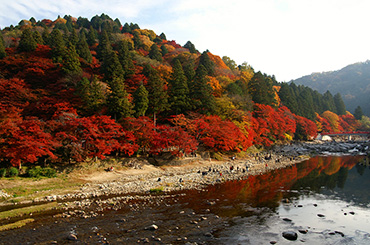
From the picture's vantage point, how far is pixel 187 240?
34.4ft

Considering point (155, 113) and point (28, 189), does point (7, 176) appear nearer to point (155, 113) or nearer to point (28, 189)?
point (28, 189)

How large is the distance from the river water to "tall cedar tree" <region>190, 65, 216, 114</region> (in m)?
20.3

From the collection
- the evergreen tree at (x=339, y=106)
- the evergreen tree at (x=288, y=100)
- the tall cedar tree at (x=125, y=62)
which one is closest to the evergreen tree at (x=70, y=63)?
the tall cedar tree at (x=125, y=62)

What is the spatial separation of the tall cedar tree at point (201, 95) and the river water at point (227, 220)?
20.3 m

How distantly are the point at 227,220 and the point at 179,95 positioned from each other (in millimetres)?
28262

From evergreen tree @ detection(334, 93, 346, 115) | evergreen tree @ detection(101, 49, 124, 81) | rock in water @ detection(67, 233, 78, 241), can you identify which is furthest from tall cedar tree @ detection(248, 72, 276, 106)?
evergreen tree @ detection(334, 93, 346, 115)

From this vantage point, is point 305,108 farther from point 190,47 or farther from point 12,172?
point 12,172

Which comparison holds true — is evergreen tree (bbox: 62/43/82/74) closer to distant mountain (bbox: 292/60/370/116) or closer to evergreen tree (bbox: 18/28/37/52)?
evergreen tree (bbox: 18/28/37/52)

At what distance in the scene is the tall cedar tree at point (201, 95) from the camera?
39.1 m

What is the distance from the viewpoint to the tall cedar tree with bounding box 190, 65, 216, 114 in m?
39.1

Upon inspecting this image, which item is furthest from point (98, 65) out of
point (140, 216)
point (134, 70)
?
point (140, 216)

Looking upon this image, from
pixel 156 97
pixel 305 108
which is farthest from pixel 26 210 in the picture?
pixel 305 108

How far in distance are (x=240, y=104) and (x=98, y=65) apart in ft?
105

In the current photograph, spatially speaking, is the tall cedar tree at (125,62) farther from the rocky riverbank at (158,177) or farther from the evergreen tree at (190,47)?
the evergreen tree at (190,47)
